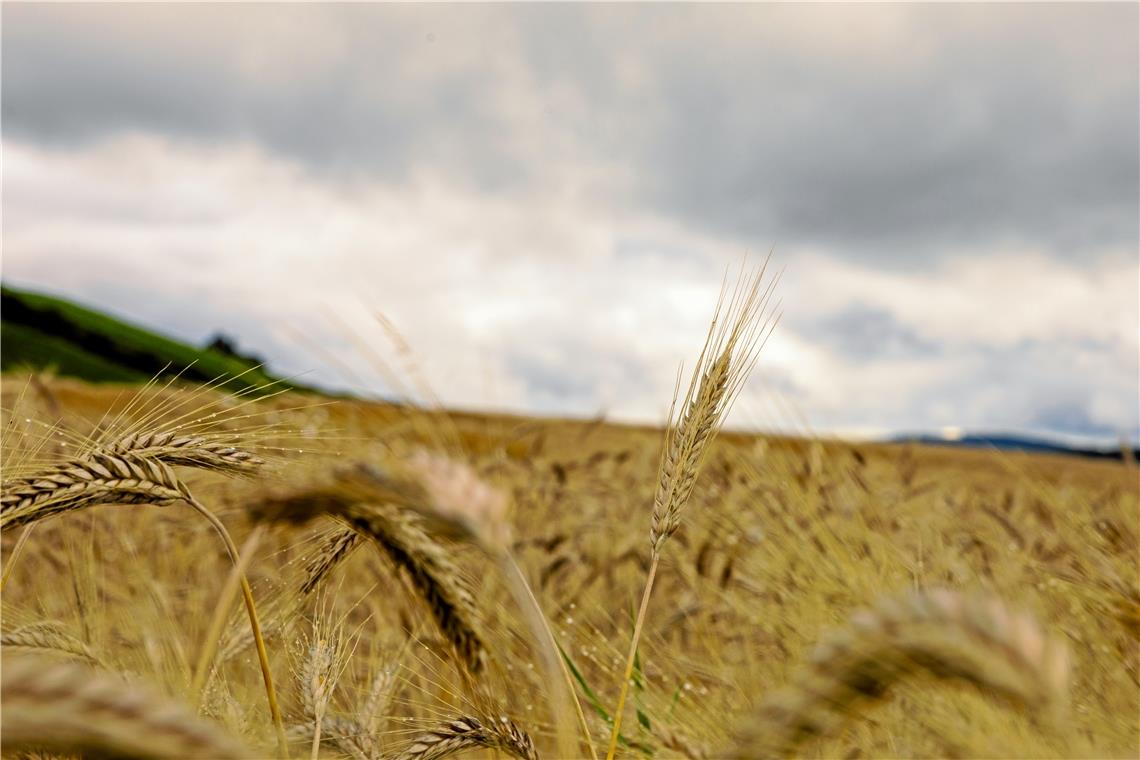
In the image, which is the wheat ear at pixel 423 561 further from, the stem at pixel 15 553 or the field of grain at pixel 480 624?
the stem at pixel 15 553

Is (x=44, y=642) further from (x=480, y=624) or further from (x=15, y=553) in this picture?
(x=480, y=624)

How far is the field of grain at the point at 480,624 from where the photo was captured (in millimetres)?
708

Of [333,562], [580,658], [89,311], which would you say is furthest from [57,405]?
[89,311]

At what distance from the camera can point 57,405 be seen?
13.2 feet

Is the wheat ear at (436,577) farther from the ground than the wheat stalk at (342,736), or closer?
farther from the ground

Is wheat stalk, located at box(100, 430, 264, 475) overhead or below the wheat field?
overhead

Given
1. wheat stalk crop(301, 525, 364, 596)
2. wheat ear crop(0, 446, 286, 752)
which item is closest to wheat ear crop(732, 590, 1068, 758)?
wheat ear crop(0, 446, 286, 752)

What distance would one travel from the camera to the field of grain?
708 mm

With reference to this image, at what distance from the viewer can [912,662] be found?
0.72 meters

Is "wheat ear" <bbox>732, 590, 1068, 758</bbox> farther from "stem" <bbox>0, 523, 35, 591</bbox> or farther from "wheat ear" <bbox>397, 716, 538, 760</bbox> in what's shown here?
"stem" <bbox>0, 523, 35, 591</bbox>

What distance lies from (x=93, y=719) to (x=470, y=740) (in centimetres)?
67

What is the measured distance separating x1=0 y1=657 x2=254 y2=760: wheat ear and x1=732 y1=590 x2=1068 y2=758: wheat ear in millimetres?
474

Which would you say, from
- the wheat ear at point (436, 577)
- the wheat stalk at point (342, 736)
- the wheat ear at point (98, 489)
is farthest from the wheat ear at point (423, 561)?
the wheat stalk at point (342, 736)

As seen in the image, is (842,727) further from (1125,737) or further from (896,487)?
(896,487)
